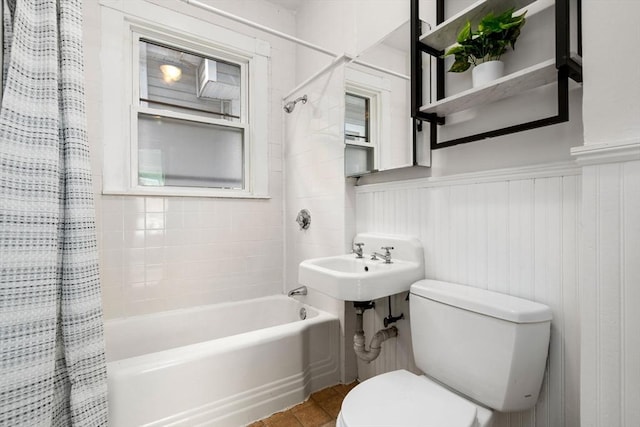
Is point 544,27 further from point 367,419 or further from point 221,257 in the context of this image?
point 221,257

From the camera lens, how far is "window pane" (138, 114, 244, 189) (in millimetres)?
1979

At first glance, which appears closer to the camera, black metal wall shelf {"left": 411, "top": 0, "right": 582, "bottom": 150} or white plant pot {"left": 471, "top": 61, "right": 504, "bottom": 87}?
black metal wall shelf {"left": 411, "top": 0, "right": 582, "bottom": 150}

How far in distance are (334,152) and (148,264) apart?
135 cm

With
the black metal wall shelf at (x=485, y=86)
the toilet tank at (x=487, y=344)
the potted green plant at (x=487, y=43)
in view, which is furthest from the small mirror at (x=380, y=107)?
the toilet tank at (x=487, y=344)

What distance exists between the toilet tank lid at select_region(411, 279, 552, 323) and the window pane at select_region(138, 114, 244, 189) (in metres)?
1.58

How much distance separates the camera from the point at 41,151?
3.30ft

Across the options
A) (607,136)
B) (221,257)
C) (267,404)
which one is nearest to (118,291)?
(221,257)

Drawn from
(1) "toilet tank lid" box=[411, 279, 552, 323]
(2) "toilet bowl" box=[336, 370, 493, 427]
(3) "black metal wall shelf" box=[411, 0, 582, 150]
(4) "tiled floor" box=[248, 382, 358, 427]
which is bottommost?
(4) "tiled floor" box=[248, 382, 358, 427]

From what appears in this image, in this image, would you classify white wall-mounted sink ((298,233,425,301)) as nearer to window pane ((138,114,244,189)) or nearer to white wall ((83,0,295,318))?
white wall ((83,0,295,318))

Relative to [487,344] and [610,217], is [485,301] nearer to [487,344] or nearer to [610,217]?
[487,344]

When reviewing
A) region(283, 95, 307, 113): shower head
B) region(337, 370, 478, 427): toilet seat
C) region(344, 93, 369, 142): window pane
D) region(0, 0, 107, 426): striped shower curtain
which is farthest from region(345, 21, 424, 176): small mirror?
region(0, 0, 107, 426): striped shower curtain

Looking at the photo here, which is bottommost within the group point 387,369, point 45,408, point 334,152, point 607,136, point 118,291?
point 387,369

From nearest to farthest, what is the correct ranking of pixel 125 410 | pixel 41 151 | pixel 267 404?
pixel 41 151, pixel 125 410, pixel 267 404

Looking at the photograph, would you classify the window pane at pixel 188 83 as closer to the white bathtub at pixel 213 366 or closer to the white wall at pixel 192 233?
the white wall at pixel 192 233
